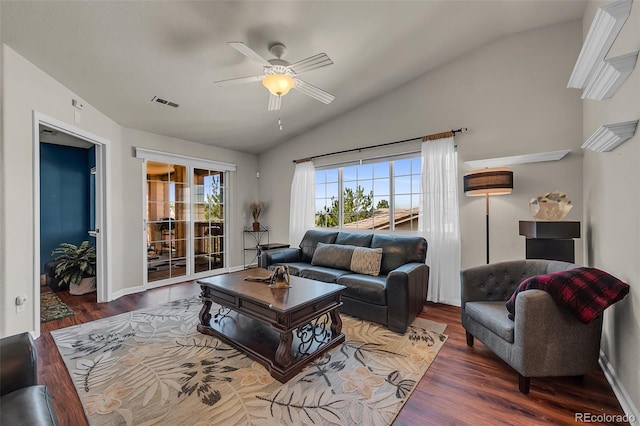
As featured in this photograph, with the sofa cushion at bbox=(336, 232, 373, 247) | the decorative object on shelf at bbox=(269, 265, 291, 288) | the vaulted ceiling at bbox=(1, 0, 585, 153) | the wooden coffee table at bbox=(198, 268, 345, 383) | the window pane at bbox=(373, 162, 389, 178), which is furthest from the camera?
the window pane at bbox=(373, 162, 389, 178)

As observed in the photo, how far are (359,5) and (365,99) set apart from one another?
6.11 feet

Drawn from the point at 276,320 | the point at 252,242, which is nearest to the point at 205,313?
the point at 276,320

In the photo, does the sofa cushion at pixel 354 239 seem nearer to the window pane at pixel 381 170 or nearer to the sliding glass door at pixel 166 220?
the window pane at pixel 381 170

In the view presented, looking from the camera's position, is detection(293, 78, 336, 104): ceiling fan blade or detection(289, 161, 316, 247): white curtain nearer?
detection(293, 78, 336, 104): ceiling fan blade

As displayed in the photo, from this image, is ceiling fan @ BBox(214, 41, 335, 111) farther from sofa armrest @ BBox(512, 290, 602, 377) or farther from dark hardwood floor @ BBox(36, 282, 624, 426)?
dark hardwood floor @ BBox(36, 282, 624, 426)

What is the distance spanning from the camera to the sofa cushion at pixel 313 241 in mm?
4227

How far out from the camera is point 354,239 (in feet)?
13.0

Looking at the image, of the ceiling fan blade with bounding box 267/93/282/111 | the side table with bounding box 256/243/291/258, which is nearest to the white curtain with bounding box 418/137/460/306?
the ceiling fan blade with bounding box 267/93/282/111

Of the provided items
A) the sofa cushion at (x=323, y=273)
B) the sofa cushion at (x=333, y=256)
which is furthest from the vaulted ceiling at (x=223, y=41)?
the sofa cushion at (x=323, y=273)

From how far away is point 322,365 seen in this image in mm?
2141

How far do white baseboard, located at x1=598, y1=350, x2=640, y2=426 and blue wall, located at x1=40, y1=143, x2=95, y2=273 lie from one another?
24.2ft

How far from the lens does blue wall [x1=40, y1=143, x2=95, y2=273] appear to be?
475 centimetres

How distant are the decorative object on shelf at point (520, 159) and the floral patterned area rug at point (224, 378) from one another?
2033 millimetres

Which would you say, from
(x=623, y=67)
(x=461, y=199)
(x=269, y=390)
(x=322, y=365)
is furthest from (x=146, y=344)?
(x=623, y=67)
